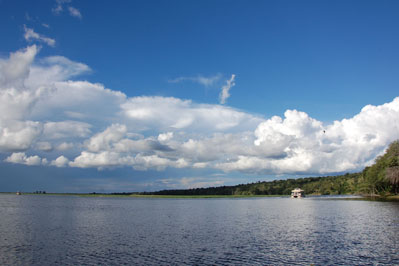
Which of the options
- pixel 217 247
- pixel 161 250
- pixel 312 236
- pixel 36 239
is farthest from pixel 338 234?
pixel 36 239

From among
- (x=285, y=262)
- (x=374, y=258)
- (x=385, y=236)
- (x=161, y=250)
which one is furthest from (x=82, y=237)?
(x=385, y=236)

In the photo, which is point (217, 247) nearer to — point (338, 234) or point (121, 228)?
point (338, 234)

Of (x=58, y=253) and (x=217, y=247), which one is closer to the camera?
(x=58, y=253)

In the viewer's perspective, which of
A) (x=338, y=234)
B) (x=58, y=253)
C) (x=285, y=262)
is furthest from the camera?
(x=338, y=234)

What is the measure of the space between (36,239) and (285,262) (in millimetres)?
46084

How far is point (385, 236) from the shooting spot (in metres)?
60.0

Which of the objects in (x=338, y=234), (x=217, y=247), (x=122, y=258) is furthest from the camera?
(x=338, y=234)

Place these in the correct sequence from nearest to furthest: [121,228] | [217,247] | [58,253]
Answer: [58,253]
[217,247]
[121,228]

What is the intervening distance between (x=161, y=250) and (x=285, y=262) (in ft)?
64.5

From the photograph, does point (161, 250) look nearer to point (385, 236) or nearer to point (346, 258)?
point (346, 258)

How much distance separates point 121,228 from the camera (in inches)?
3056

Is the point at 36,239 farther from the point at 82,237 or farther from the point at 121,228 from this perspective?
the point at 121,228

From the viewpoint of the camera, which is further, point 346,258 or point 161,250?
point 161,250

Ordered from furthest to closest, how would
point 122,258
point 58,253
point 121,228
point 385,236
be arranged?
point 121,228, point 385,236, point 58,253, point 122,258
